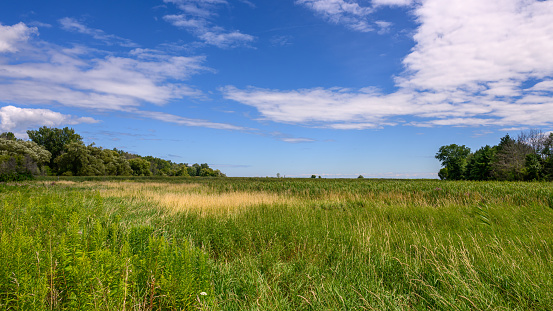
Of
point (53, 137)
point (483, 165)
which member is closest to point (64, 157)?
point (53, 137)

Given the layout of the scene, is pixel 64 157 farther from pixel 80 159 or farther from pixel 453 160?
pixel 453 160

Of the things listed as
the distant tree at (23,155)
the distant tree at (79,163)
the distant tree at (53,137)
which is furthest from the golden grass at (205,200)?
the distant tree at (53,137)

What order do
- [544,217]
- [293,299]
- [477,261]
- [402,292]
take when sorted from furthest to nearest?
[544,217]
[477,261]
[402,292]
[293,299]

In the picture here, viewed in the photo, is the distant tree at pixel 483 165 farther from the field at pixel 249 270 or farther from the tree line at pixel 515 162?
the field at pixel 249 270

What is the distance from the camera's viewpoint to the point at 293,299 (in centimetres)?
351

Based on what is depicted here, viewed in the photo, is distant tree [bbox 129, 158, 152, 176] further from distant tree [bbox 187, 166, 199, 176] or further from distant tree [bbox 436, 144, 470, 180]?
distant tree [bbox 436, 144, 470, 180]

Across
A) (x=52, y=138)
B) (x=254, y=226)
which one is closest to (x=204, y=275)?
(x=254, y=226)

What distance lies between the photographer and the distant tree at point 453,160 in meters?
72.1

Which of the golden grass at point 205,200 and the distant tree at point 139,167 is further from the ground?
the distant tree at point 139,167

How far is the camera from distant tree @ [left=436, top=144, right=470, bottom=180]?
2840 inches

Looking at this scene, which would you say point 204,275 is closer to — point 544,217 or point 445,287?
point 445,287

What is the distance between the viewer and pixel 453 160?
7781 centimetres

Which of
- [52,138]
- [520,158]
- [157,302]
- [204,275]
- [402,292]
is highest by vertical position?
[52,138]

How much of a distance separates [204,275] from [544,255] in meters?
6.69
